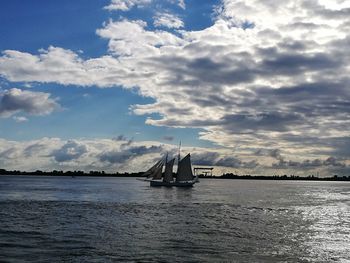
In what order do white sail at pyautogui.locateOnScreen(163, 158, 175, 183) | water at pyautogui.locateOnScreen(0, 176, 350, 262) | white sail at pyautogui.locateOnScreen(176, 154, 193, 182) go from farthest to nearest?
white sail at pyautogui.locateOnScreen(163, 158, 175, 183), white sail at pyautogui.locateOnScreen(176, 154, 193, 182), water at pyautogui.locateOnScreen(0, 176, 350, 262)

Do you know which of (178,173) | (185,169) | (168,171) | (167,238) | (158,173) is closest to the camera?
(167,238)

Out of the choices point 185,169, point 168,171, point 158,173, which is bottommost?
point 158,173

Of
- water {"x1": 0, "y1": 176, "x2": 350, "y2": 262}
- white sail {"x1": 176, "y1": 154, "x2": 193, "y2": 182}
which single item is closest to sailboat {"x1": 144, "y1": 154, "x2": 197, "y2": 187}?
white sail {"x1": 176, "y1": 154, "x2": 193, "y2": 182}

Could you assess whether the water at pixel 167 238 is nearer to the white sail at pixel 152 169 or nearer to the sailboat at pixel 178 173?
the sailboat at pixel 178 173

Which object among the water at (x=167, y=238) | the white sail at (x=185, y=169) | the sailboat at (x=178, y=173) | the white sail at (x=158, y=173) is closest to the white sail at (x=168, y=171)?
the sailboat at (x=178, y=173)

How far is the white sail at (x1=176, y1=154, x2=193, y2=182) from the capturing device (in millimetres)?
143625

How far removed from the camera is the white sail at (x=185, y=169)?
471ft

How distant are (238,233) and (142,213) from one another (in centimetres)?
2159

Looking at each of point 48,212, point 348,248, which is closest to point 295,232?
Answer: point 348,248

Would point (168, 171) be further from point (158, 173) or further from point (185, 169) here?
point (185, 169)

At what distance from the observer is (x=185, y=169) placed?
494ft

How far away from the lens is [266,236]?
4181 centimetres

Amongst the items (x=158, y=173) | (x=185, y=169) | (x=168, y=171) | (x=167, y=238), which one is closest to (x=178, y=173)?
(x=185, y=169)

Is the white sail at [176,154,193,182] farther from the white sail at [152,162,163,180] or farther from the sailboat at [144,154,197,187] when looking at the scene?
the white sail at [152,162,163,180]
